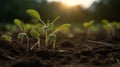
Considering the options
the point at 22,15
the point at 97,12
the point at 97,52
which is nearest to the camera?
the point at 97,52

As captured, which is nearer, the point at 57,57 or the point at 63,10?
the point at 57,57

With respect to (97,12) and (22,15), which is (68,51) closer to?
(22,15)

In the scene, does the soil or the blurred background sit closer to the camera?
the soil

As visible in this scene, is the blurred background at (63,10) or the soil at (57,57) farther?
the blurred background at (63,10)

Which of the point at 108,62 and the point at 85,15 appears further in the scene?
the point at 85,15

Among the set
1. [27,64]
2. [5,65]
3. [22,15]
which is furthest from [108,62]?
[22,15]

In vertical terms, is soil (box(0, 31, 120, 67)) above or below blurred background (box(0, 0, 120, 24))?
below

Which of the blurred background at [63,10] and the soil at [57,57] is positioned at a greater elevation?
the blurred background at [63,10]

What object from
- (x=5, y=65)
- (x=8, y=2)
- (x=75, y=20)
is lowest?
(x=5, y=65)
